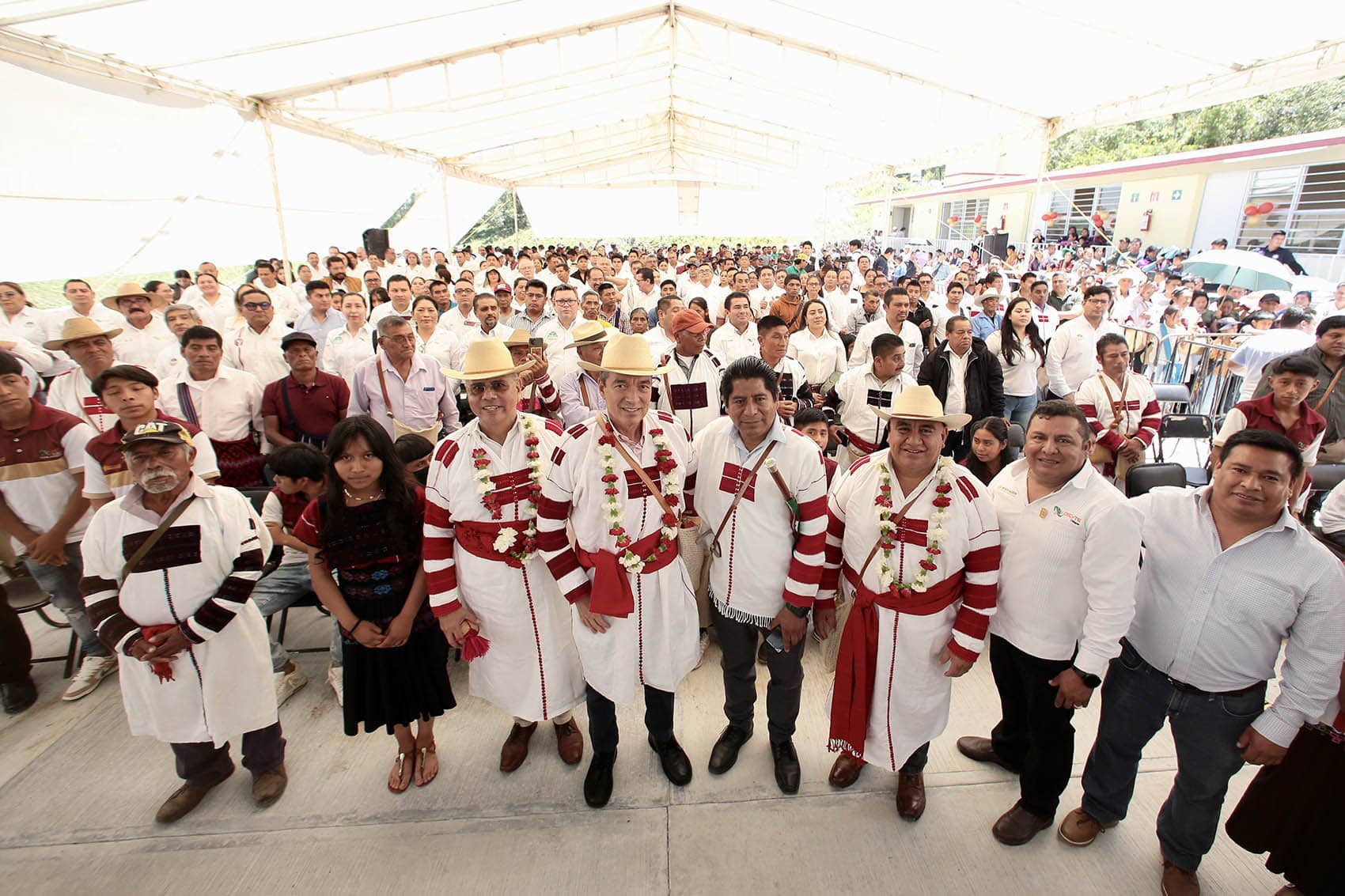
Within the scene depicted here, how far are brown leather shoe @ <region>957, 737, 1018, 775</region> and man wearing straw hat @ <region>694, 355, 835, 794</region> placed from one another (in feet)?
2.92

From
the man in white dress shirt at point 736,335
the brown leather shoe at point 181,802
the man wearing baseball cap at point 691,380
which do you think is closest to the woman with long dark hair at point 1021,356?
the man in white dress shirt at point 736,335

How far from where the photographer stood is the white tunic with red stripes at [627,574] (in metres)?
2.40

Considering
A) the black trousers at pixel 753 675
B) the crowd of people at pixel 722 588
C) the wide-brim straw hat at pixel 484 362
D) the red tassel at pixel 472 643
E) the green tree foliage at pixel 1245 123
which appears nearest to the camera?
the crowd of people at pixel 722 588

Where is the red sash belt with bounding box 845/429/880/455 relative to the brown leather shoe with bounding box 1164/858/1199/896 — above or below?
above

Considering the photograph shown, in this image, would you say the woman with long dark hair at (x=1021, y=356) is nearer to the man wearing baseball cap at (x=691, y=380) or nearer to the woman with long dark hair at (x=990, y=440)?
the woman with long dark hair at (x=990, y=440)

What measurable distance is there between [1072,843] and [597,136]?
21762 millimetres

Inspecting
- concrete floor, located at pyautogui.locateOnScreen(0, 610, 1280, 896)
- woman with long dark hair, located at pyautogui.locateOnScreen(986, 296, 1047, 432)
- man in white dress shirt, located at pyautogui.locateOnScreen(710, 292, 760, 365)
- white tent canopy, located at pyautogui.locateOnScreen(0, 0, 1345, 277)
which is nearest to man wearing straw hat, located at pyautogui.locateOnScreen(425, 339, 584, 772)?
concrete floor, located at pyautogui.locateOnScreen(0, 610, 1280, 896)

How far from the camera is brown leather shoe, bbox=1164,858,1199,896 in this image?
2.26 meters

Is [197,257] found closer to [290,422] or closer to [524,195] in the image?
[290,422]

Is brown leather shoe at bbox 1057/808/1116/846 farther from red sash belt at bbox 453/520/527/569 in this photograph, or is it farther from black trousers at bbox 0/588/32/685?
black trousers at bbox 0/588/32/685

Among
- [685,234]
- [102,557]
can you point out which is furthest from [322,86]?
[685,234]

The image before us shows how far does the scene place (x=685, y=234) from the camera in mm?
32344

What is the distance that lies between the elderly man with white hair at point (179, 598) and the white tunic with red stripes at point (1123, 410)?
4989mm

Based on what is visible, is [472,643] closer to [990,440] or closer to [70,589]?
[70,589]
